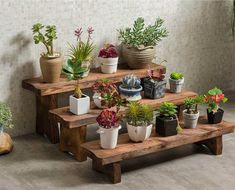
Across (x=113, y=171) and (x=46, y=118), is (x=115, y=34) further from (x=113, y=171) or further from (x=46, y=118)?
(x=113, y=171)

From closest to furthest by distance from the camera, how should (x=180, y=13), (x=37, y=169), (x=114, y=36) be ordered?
(x=37, y=169), (x=114, y=36), (x=180, y=13)

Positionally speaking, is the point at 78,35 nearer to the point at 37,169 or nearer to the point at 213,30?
the point at 37,169

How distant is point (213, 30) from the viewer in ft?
18.7

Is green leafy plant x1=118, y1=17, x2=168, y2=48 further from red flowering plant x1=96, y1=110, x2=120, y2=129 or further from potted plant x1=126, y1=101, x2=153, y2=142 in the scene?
red flowering plant x1=96, y1=110, x2=120, y2=129

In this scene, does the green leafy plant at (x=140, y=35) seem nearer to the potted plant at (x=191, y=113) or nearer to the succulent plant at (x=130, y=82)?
the succulent plant at (x=130, y=82)

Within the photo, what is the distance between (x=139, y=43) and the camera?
4.94 meters

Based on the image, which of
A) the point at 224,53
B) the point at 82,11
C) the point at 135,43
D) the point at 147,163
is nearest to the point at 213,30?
the point at 224,53

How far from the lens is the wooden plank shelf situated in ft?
13.8

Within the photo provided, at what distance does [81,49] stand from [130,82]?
0.53 m

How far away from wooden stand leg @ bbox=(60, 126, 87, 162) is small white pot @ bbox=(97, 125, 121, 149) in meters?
0.33

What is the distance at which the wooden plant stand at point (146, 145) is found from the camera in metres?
3.91

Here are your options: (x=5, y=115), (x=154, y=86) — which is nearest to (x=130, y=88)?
(x=154, y=86)

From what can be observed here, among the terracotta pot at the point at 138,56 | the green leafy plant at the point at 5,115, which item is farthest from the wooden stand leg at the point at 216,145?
the green leafy plant at the point at 5,115

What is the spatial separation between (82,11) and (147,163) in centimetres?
142
